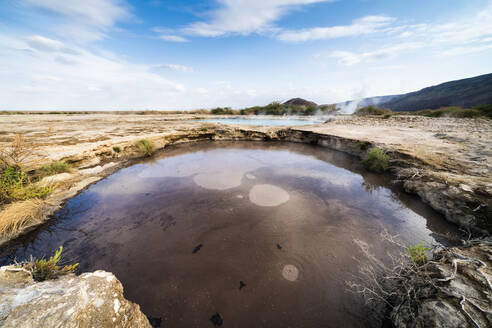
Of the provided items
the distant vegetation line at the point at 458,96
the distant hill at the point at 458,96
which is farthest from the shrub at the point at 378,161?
the distant vegetation line at the point at 458,96

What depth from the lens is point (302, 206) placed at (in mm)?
4434

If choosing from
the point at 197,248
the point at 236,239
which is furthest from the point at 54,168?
the point at 236,239

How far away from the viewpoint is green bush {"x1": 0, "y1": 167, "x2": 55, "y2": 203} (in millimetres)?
3322

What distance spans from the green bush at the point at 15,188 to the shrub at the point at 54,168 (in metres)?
0.86

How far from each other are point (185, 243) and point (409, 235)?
15.5 feet

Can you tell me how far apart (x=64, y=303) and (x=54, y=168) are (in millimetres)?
5959

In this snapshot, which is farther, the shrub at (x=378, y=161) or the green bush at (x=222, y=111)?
the green bush at (x=222, y=111)

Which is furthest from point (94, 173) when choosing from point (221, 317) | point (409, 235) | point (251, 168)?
point (409, 235)

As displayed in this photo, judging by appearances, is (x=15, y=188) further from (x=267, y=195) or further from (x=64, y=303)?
(x=267, y=195)

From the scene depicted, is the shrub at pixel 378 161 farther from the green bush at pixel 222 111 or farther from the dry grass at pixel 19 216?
the green bush at pixel 222 111

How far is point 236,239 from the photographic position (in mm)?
3324

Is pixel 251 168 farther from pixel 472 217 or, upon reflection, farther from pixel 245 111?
pixel 245 111

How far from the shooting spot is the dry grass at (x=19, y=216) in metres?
3.02

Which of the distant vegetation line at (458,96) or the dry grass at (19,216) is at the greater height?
the distant vegetation line at (458,96)
